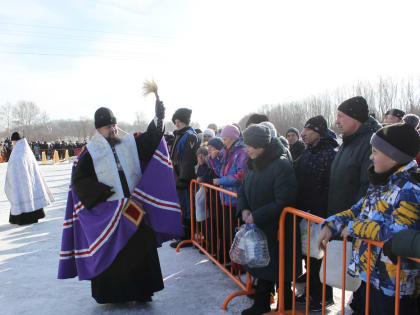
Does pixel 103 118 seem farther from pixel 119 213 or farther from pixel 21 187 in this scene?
pixel 21 187

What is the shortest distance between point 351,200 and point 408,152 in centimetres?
96

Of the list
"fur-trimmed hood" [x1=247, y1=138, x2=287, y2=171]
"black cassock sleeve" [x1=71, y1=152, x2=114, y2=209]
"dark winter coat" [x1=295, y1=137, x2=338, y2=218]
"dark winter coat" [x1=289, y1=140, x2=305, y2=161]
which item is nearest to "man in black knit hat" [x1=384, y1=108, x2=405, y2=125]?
"dark winter coat" [x1=289, y1=140, x2=305, y2=161]

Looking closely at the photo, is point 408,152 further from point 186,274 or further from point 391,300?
point 186,274

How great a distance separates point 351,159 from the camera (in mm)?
2715

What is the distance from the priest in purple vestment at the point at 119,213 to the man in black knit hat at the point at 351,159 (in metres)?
1.66

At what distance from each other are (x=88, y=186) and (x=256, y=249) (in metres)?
1.72

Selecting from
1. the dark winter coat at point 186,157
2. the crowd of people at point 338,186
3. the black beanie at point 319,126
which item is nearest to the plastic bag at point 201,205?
the crowd of people at point 338,186

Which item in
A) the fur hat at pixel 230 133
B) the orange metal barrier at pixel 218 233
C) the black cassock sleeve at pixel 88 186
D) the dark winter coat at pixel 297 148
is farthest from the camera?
the dark winter coat at pixel 297 148

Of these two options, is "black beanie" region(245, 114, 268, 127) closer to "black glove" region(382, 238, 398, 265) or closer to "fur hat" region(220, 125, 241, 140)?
"fur hat" region(220, 125, 241, 140)

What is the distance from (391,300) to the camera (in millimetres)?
1905

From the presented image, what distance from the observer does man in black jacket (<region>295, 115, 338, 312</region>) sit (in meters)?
3.12

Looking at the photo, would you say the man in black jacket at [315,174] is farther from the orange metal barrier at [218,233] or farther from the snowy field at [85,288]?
the orange metal barrier at [218,233]

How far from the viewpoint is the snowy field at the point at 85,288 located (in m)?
3.40

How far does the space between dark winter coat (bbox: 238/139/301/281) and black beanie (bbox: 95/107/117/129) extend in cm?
157
